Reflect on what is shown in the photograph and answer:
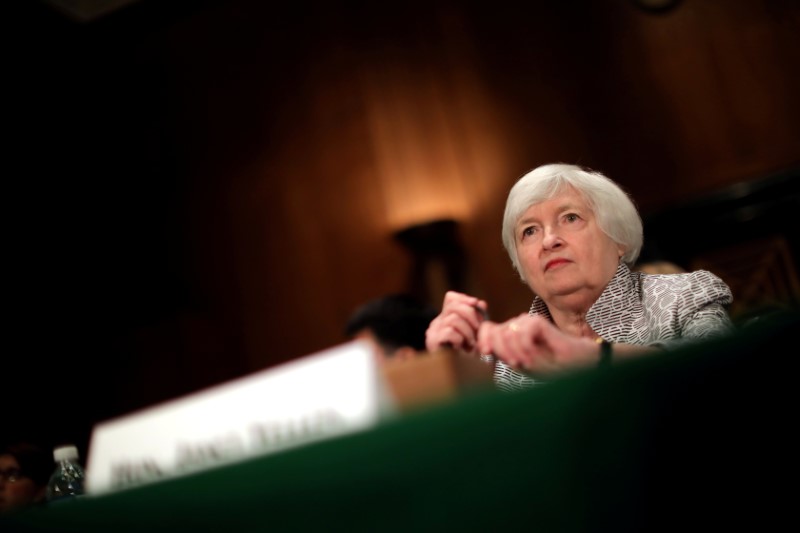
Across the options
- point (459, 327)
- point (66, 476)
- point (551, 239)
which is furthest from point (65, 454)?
point (551, 239)

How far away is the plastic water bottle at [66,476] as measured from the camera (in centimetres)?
167

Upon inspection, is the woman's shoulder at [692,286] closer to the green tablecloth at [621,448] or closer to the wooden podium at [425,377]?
the wooden podium at [425,377]

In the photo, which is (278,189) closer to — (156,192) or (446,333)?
(156,192)

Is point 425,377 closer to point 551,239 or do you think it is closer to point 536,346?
point 536,346

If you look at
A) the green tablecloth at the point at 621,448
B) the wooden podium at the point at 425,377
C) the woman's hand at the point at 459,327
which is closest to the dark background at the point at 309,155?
the woman's hand at the point at 459,327

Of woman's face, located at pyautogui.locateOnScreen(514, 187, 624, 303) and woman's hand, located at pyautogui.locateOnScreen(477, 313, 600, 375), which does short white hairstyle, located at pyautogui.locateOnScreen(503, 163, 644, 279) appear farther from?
woman's hand, located at pyautogui.locateOnScreen(477, 313, 600, 375)

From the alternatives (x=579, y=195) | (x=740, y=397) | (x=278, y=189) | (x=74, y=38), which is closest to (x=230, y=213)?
(x=278, y=189)

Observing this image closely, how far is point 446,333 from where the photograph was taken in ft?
3.93

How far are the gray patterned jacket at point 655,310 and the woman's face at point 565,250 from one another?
3 cm

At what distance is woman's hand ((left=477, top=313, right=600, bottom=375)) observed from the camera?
0.95 meters

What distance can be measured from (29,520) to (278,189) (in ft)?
12.2

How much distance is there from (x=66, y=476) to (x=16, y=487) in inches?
16.7

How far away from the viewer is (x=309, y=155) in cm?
437

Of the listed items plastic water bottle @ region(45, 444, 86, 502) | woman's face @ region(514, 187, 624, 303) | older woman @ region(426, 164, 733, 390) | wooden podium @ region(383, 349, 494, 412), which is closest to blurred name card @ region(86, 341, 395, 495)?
wooden podium @ region(383, 349, 494, 412)
